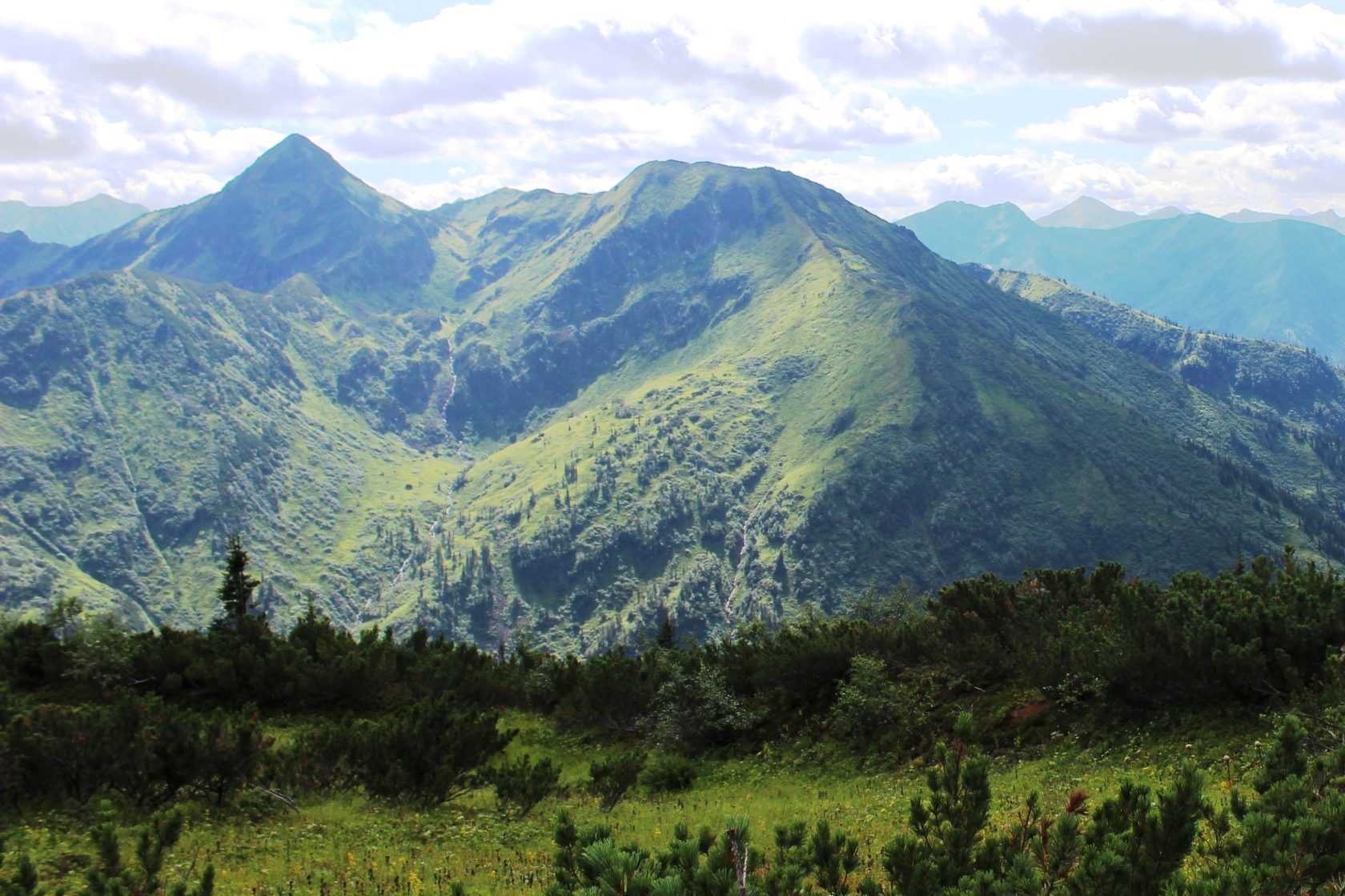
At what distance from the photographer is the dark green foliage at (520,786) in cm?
2317

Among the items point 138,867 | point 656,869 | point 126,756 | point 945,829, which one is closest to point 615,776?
point 138,867

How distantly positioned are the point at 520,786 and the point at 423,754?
2.75 m

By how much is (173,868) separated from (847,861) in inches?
560

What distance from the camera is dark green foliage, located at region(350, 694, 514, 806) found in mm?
23109

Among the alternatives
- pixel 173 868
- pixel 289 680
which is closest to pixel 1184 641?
pixel 173 868

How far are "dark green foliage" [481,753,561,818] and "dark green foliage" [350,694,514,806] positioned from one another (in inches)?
30.4

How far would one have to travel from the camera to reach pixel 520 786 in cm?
2322

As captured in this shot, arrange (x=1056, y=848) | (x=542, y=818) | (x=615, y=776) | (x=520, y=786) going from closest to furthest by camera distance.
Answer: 1. (x=1056, y=848)
2. (x=542, y=818)
3. (x=520, y=786)
4. (x=615, y=776)

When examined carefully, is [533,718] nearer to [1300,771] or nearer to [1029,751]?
[1029,751]

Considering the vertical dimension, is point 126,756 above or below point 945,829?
below

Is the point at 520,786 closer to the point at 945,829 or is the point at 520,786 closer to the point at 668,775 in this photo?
the point at 668,775

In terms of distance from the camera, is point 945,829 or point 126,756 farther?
point 126,756

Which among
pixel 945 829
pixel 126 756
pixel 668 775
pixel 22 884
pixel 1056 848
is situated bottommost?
pixel 668 775

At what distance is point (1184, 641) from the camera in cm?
2364
